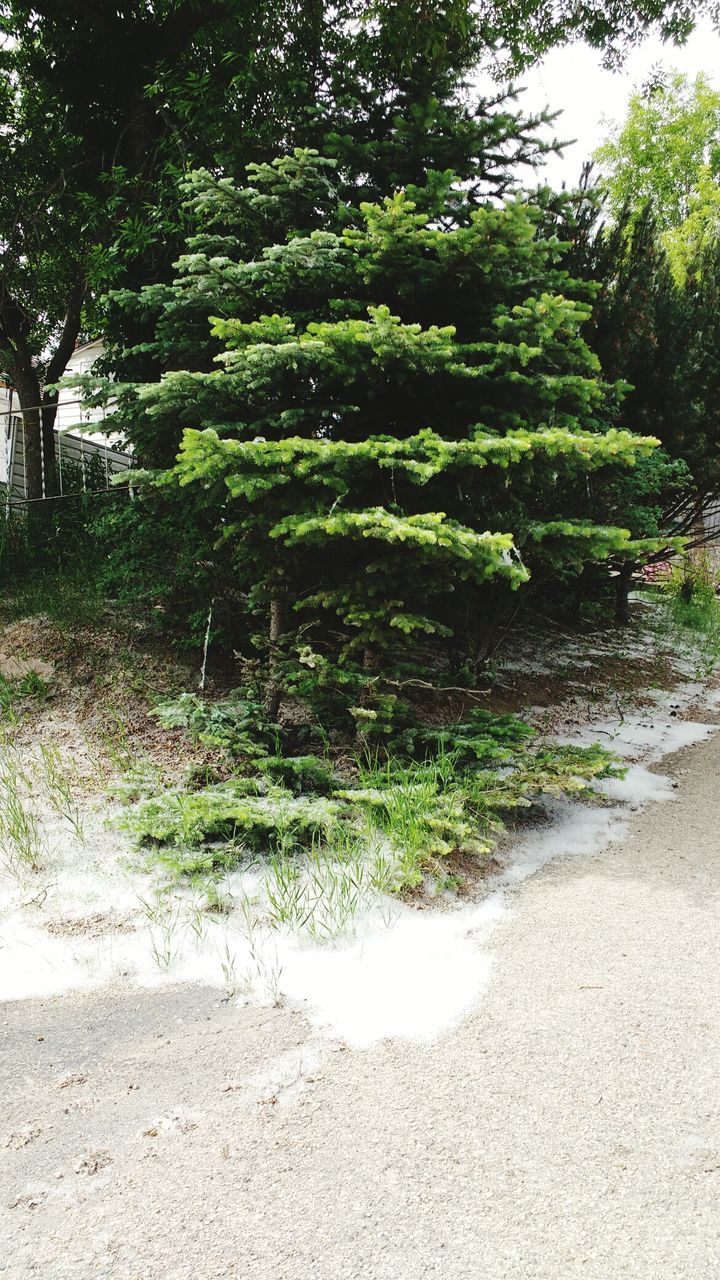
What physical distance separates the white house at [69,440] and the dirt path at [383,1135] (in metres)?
3.43

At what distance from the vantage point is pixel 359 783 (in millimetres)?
3910

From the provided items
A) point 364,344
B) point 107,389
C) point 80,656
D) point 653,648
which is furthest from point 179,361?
point 653,648

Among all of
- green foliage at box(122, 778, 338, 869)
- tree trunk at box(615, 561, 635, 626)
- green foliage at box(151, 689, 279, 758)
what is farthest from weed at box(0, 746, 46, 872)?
tree trunk at box(615, 561, 635, 626)

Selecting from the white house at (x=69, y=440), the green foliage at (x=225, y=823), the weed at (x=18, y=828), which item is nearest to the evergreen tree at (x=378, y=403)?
the green foliage at (x=225, y=823)

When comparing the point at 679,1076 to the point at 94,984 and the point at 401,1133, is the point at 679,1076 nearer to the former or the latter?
the point at 401,1133

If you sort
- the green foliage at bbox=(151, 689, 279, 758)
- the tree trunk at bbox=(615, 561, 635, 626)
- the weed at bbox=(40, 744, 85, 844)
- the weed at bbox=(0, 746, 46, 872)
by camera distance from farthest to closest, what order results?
the tree trunk at bbox=(615, 561, 635, 626)
the green foliage at bbox=(151, 689, 279, 758)
the weed at bbox=(40, 744, 85, 844)
the weed at bbox=(0, 746, 46, 872)

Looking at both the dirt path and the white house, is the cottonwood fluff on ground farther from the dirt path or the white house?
the white house

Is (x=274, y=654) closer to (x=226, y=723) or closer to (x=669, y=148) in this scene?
(x=226, y=723)

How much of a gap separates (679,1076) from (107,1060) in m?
1.63

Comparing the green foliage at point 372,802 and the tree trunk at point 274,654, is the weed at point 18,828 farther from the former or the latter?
the tree trunk at point 274,654

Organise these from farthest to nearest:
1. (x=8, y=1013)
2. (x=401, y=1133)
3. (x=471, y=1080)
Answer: (x=8, y=1013), (x=471, y=1080), (x=401, y=1133)

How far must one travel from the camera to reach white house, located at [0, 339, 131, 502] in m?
5.23

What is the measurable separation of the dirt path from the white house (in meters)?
3.43

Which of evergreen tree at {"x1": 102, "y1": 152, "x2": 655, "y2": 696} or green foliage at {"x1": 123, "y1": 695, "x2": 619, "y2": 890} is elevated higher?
evergreen tree at {"x1": 102, "y1": 152, "x2": 655, "y2": 696}
